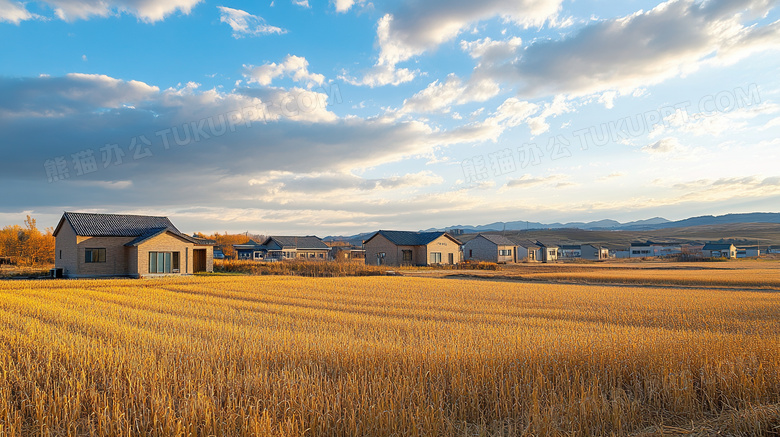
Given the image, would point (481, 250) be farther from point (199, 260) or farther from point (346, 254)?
point (199, 260)

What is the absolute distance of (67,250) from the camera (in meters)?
A: 39.9

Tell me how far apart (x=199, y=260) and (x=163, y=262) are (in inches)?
254

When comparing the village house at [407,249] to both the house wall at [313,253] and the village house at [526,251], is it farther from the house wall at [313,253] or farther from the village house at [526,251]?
the village house at [526,251]

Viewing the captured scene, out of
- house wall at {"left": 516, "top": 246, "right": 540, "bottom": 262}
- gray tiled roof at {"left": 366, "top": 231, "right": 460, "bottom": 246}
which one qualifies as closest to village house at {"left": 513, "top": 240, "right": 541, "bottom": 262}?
house wall at {"left": 516, "top": 246, "right": 540, "bottom": 262}

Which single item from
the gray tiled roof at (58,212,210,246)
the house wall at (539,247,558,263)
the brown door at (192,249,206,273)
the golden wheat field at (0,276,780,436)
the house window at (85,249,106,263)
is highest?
the gray tiled roof at (58,212,210,246)

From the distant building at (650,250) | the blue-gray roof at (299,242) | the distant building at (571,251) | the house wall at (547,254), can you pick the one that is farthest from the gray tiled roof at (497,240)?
the distant building at (650,250)

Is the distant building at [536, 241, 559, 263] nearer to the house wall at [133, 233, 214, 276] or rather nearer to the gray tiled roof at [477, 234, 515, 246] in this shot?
the gray tiled roof at [477, 234, 515, 246]

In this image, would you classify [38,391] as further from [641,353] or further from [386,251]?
[386,251]

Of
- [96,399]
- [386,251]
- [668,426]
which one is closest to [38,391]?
[96,399]

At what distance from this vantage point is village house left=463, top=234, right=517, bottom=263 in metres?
80.7

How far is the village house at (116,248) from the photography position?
3828 cm

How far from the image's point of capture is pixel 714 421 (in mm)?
5070

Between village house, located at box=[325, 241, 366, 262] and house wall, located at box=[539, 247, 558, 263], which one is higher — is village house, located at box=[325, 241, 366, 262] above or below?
above

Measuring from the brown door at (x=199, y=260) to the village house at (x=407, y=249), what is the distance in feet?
84.3
